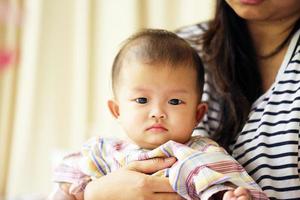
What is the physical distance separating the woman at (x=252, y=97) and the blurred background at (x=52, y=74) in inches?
42.5

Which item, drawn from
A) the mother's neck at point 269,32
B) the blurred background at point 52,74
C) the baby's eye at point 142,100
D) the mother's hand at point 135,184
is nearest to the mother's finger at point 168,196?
the mother's hand at point 135,184

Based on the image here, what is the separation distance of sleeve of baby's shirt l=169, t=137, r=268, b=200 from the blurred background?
→ 1.55 m

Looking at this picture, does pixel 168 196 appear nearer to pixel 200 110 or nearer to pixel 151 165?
pixel 151 165

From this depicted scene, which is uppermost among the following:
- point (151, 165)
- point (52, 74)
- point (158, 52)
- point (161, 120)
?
point (158, 52)

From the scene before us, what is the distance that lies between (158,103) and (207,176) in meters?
0.22

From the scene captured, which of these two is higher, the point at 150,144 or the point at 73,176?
the point at 150,144

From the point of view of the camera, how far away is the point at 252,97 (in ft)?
4.85

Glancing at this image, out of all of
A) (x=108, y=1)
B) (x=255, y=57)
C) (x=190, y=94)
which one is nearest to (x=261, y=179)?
(x=190, y=94)

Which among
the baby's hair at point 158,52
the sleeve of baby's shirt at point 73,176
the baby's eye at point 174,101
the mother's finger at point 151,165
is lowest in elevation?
the sleeve of baby's shirt at point 73,176

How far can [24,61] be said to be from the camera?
2730 millimetres

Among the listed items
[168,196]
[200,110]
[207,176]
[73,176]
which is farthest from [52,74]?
[207,176]

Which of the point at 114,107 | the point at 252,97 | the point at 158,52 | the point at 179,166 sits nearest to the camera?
the point at 179,166

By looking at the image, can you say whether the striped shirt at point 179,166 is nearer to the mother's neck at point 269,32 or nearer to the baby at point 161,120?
the baby at point 161,120

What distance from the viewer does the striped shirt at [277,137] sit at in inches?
47.1
